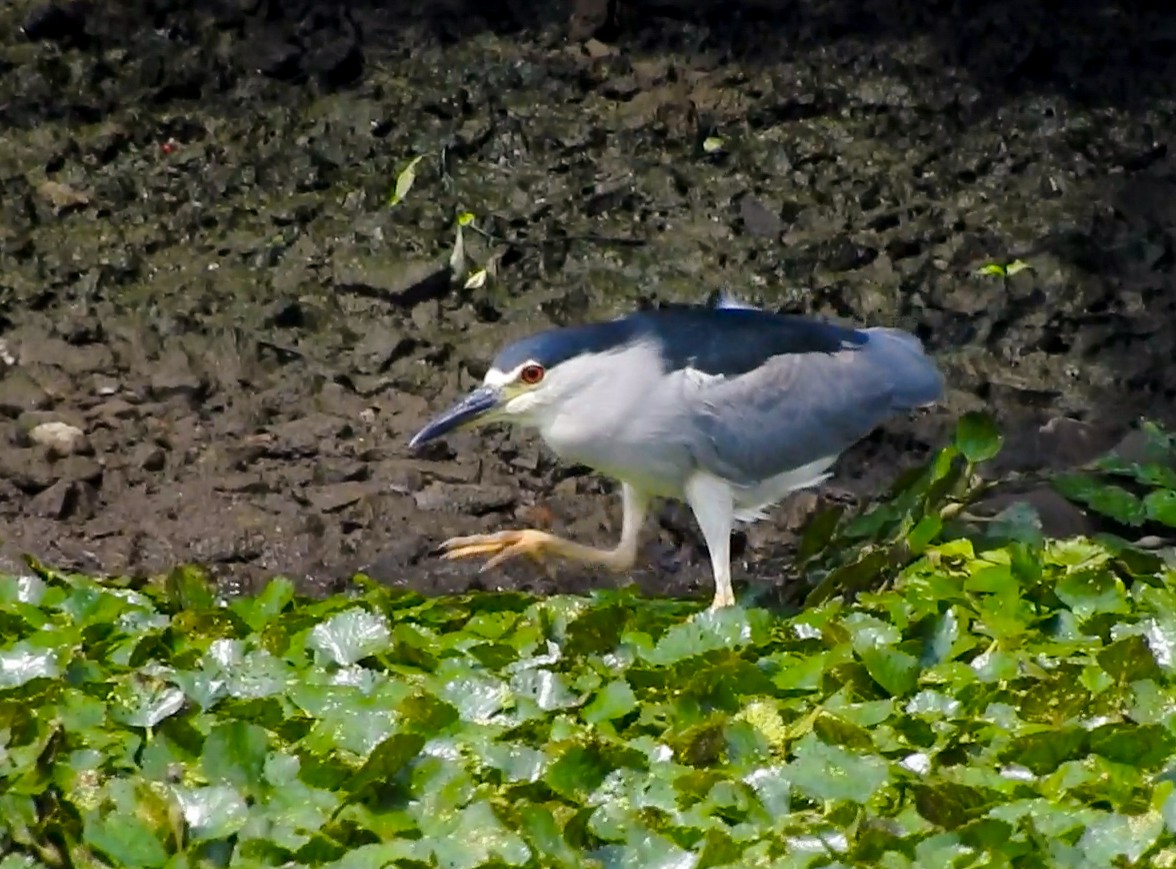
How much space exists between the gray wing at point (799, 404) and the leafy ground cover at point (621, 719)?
243mm

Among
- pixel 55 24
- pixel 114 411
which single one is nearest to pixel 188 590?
pixel 114 411

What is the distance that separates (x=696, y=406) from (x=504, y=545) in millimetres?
637

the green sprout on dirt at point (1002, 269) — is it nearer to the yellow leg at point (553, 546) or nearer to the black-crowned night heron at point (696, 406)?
the black-crowned night heron at point (696, 406)

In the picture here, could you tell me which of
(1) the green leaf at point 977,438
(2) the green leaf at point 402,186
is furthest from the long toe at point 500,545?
(2) the green leaf at point 402,186

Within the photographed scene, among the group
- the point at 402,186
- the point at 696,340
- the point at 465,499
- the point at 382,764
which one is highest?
the point at 696,340

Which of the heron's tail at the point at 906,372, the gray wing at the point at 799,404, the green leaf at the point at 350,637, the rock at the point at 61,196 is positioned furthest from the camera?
the rock at the point at 61,196

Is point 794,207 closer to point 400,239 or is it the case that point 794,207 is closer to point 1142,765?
point 400,239

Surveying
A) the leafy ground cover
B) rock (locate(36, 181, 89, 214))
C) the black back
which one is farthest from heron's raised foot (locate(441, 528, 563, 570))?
rock (locate(36, 181, 89, 214))

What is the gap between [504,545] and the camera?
5.84m

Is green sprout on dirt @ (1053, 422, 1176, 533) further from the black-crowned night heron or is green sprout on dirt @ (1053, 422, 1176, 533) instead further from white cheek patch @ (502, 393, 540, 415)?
white cheek patch @ (502, 393, 540, 415)

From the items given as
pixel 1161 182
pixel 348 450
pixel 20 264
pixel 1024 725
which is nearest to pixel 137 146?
pixel 20 264

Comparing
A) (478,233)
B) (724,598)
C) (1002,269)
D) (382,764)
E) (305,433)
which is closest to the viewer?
(382,764)

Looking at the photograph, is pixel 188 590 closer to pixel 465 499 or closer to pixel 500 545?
pixel 500 545

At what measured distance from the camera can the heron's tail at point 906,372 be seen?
5.97 meters
